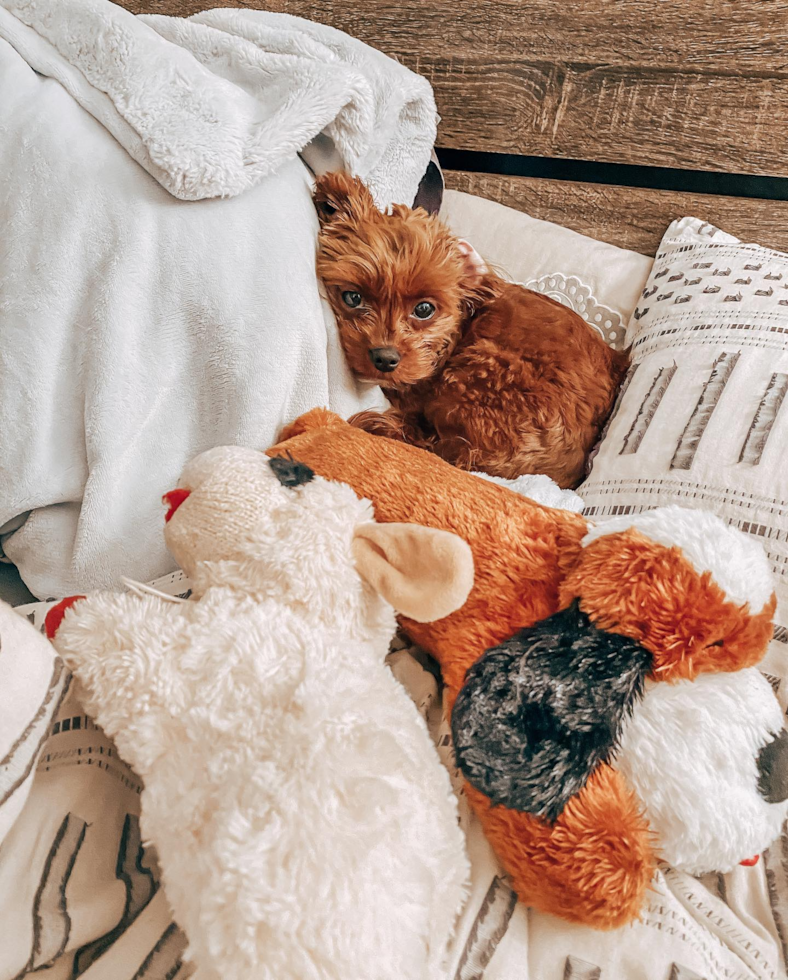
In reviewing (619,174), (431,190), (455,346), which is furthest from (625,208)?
(455,346)

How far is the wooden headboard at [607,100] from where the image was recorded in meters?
1.20

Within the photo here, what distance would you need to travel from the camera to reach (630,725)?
23.2 inches

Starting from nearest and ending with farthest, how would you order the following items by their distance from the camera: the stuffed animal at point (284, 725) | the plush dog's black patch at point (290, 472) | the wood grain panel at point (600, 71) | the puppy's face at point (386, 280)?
1. the stuffed animal at point (284, 725)
2. the plush dog's black patch at point (290, 472)
3. the puppy's face at point (386, 280)
4. the wood grain panel at point (600, 71)

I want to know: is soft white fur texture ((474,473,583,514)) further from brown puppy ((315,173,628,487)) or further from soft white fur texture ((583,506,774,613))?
soft white fur texture ((583,506,774,613))

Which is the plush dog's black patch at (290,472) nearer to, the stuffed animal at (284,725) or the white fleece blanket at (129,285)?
the stuffed animal at (284,725)

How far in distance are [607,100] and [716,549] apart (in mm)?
1034

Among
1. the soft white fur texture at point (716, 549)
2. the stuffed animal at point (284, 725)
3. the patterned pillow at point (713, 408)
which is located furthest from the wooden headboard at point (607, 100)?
the stuffed animal at point (284, 725)

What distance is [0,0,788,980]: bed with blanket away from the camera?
565mm

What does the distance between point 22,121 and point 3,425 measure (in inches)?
15.8

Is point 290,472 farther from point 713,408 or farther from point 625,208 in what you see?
point 625,208

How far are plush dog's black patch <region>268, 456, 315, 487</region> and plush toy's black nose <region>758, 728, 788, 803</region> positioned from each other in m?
0.47

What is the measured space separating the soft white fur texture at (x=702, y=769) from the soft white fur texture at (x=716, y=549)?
9cm

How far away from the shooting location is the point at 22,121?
909 millimetres

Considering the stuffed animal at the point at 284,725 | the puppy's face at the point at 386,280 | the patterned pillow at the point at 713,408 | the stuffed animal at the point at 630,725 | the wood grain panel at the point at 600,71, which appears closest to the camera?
the stuffed animal at the point at 284,725
